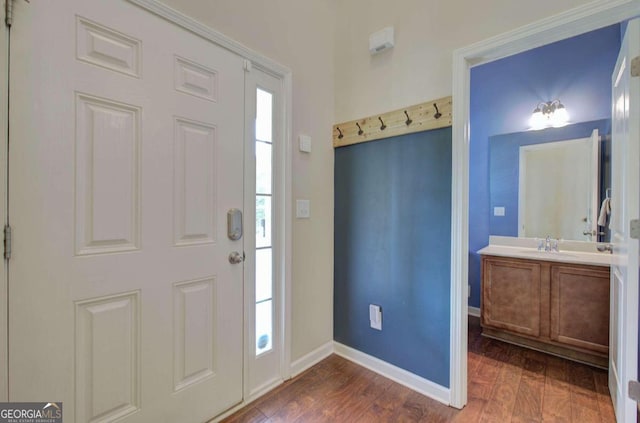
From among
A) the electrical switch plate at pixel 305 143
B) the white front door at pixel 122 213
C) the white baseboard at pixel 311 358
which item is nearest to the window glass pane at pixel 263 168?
the white front door at pixel 122 213

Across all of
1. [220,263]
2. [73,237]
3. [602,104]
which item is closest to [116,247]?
[73,237]

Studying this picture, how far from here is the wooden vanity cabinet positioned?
6.90 feet

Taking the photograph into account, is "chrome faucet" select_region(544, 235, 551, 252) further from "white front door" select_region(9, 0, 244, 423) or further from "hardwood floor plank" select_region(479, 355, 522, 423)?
"white front door" select_region(9, 0, 244, 423)

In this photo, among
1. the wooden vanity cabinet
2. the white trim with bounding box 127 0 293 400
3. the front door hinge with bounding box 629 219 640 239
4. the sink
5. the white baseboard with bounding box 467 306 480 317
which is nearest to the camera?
the front door hinge with bounding box 629 219 640 239

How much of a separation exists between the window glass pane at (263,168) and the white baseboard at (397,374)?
1.41 meters

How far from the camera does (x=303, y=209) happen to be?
203 cm

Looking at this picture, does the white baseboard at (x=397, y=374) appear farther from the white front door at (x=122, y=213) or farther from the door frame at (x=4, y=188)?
the door frame at (x=4, y=188)

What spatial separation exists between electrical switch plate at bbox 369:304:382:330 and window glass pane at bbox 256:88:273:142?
1.39 metres

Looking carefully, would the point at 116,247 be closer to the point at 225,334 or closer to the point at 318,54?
the point at 225,334

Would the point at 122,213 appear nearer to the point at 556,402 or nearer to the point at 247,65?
the point at 247,65

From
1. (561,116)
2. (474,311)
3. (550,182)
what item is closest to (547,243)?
(550,182)

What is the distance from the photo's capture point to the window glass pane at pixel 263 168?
1.76 m

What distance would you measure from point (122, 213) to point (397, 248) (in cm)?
159

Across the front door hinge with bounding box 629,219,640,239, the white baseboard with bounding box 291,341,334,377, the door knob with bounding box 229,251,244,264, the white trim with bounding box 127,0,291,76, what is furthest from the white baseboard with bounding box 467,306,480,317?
the white trim with bounding box 127,0,291,76
